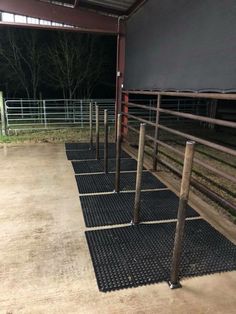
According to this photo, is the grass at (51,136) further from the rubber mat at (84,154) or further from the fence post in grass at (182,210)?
the fence post in grass at (182,210)

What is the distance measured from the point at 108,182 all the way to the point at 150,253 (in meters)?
1.59

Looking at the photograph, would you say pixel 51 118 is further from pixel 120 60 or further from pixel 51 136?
pixel 120 60

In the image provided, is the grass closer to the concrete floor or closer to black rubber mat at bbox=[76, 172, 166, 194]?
black rubber mat at bbox=[76, 172, 166, 194]

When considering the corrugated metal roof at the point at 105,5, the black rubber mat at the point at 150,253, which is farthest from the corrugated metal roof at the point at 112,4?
the black rubber mat at the point at 150,253

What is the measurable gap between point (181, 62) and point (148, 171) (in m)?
1.62

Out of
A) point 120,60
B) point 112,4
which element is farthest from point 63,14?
point 120,60

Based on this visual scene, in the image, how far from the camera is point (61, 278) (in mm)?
1866

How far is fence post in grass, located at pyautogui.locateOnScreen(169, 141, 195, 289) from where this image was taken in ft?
5.50

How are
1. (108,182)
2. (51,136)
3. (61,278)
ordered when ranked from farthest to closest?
(51,136), (108,182), (61,278)

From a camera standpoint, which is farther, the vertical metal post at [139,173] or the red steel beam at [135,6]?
the red steel beam at [135,6]

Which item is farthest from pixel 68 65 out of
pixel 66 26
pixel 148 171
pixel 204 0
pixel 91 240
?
pixel 91 240

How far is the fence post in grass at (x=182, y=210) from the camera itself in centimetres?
168

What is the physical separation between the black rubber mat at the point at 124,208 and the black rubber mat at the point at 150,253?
0.54 feet

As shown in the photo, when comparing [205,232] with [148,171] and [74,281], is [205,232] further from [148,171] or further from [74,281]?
[148,171]
